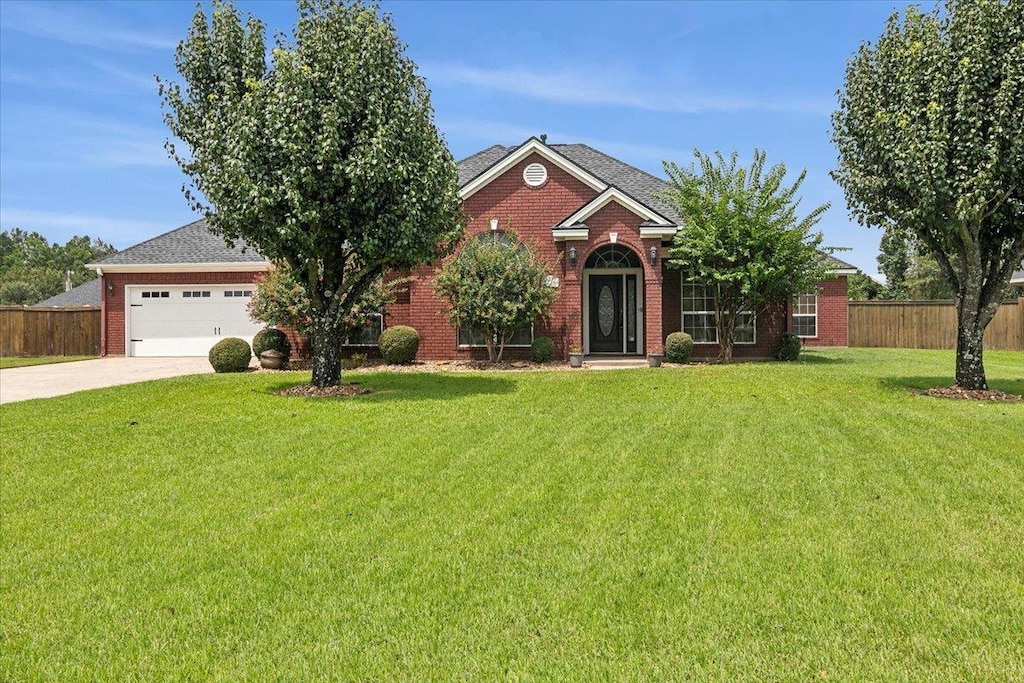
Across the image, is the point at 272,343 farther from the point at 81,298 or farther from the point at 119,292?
the point at 81,298

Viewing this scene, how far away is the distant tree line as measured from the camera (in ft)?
185

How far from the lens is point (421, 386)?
Answer: 41.2 feet

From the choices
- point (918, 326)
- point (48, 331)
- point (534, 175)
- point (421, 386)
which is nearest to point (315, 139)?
point (421, 386)

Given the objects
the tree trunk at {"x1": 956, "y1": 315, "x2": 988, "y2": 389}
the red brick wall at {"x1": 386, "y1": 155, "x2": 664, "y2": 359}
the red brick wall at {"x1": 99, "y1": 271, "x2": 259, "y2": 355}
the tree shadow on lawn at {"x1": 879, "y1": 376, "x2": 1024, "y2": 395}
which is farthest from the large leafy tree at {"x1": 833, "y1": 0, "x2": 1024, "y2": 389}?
the red brick wall at {"x1": 99, "y1": 271, "x2": 259, "y2": 355}

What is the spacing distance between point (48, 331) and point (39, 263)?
6308 centimetres

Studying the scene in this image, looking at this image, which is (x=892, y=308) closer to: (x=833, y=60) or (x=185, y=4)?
(x=833, y=60)

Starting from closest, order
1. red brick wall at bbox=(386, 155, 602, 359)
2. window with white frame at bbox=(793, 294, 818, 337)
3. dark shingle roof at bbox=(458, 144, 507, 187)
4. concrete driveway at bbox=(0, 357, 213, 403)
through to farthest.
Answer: concrete driveway at bbox=(0, 357, 213, 403) < red brick wall at bbox=(386, 155, 602, 359) < dark shingle roof at bbox=(458, 144, 507, 187) < window with white frame at bbox=(793, 294, 818, 337)

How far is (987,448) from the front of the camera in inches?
280

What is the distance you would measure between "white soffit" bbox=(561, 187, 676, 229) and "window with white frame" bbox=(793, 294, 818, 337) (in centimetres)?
1073

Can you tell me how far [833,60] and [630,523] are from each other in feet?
33.7

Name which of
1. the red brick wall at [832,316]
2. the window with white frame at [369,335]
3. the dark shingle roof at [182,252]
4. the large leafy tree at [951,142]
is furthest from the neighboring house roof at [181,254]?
the red brick wall at [832,316]

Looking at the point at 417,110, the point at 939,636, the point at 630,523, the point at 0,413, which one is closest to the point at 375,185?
the point at 417,110

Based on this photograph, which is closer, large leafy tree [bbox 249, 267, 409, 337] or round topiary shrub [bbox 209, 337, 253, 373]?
round topiary shrub [bbox 209, 337, 253, 373]

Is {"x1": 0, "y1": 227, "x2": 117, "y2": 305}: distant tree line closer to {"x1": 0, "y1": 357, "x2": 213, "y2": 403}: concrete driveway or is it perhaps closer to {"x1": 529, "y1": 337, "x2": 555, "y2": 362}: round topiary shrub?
{"x1": 0, "y1": 357, "x2": 213, "y2": 403}: concrete driveway
